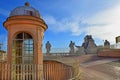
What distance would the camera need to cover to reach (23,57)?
995 cm

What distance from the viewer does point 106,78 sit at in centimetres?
1126

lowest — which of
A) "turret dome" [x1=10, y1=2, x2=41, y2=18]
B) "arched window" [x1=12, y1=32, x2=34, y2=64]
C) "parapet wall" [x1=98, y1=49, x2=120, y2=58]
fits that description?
"parapet wall" [x1=98, y1=49, x2=120, y2=58]

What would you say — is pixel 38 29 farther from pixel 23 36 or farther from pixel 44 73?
pixel 44 73

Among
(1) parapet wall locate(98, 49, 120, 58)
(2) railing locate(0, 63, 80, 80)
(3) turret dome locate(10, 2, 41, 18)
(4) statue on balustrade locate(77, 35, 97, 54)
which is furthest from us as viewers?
(4) statue on balustrade locate(77, 35, 97, 54)

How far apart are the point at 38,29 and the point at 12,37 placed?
154cm

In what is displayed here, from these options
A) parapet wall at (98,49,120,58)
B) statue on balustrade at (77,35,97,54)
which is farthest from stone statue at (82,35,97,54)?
parapet wall at (98,49,120,58)

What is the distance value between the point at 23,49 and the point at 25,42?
430mm

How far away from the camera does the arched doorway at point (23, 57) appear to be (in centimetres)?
954

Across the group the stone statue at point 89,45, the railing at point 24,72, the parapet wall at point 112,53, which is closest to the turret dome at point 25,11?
the railing at point 24,72

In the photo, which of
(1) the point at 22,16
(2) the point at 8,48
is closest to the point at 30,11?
(1) the point at 22,16

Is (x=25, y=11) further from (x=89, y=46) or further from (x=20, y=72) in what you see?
(x=89, y=46)

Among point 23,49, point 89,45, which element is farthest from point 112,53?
point 23,49

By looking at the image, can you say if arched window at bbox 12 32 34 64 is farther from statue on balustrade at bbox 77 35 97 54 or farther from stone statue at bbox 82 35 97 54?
stone statue at bbox 82 35 97 54

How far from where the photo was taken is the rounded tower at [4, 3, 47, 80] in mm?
9578
